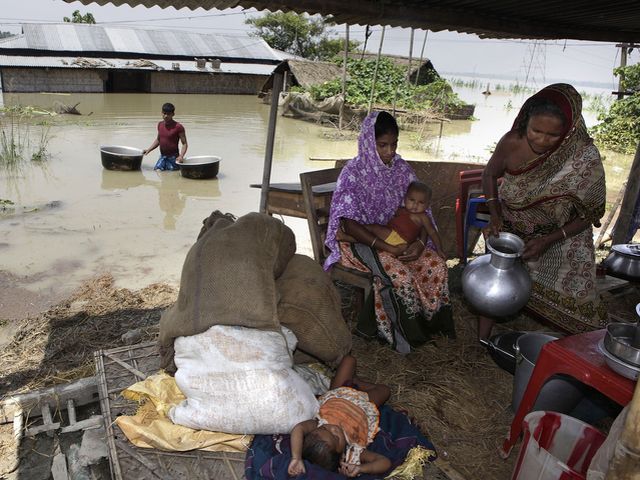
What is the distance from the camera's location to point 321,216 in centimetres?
379

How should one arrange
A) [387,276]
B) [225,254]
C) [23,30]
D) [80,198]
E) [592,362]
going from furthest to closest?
[23,30] → [80,198] → [387,276] → [225,254] → [592,362]

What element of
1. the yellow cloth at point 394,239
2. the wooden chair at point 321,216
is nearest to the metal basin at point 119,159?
the wooden chair at point 321,216

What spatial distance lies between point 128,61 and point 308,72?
26.4 feet

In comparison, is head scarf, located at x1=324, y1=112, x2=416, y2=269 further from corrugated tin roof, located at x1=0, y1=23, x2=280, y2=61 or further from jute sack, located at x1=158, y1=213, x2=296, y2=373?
corrugated tin roof, located at x1=0, y1=23, x2=280, y2=61

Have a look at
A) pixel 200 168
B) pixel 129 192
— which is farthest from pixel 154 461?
pixel 200 168

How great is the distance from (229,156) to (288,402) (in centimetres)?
1035

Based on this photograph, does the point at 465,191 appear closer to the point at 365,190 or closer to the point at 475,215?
the point at 475,215

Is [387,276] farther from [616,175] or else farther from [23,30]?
[23,30]

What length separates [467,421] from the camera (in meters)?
2.66

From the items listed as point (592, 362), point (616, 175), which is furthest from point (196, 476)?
point (616, 175)

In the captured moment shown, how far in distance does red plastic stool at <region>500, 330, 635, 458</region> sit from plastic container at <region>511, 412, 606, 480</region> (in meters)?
0.18

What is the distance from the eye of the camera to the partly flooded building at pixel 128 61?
19141mm

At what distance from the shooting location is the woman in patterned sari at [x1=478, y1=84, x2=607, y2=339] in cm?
279

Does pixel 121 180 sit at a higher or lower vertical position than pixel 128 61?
lower
